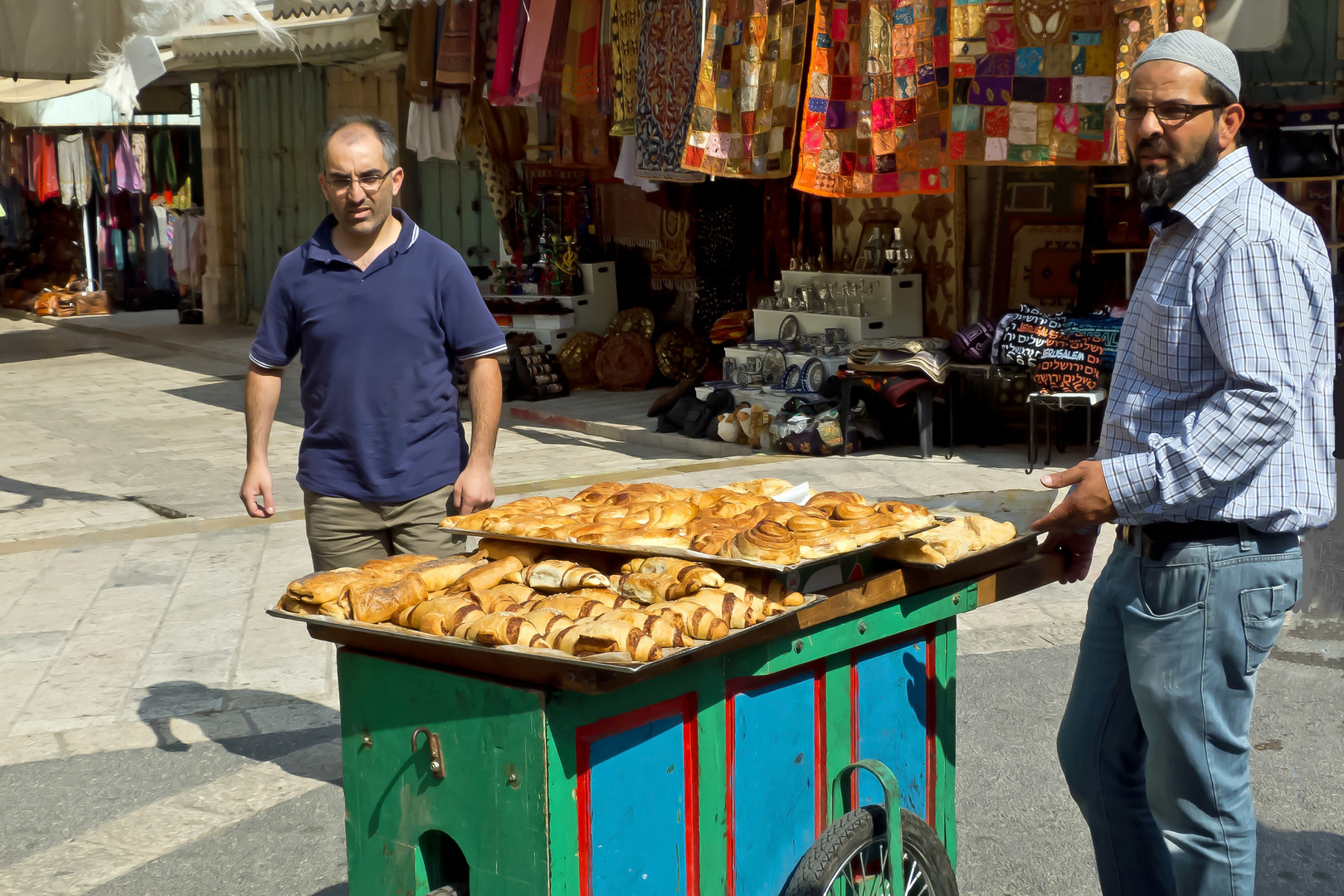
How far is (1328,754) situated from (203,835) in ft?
11.9

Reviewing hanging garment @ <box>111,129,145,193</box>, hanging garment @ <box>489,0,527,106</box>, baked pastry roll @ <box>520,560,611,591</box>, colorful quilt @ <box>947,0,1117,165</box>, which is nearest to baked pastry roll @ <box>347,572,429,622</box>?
baked pastry roll @ <box>520,560,611,591</box>

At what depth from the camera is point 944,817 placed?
329cm

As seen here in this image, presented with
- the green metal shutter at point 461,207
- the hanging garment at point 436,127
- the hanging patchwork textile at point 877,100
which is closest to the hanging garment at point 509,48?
the hanging garment at point 436,127

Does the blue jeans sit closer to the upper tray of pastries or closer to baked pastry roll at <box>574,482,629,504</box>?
the upper tray of pastries

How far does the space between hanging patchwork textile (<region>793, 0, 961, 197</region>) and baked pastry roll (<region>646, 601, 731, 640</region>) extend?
6.77m

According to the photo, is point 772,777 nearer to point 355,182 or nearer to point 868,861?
point 868,861

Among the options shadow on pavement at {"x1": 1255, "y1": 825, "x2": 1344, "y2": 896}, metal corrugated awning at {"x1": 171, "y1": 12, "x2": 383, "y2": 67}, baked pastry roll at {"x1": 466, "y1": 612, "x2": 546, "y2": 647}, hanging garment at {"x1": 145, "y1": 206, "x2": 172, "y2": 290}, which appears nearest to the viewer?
baked pastry roll at {"x1": 466, "y1": 612, "x2": 546, "y2": 647}

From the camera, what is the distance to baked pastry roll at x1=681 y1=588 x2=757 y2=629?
254 centimetres

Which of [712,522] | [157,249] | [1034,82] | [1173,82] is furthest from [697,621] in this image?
[157,249]

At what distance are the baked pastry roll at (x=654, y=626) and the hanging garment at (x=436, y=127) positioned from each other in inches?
469

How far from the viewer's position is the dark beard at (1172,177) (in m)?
2.61

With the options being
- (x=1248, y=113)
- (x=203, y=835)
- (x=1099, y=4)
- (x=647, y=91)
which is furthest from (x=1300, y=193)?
(x=203, y=835)

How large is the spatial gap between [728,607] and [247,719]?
3.04m

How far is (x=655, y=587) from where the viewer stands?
2.73 meters
